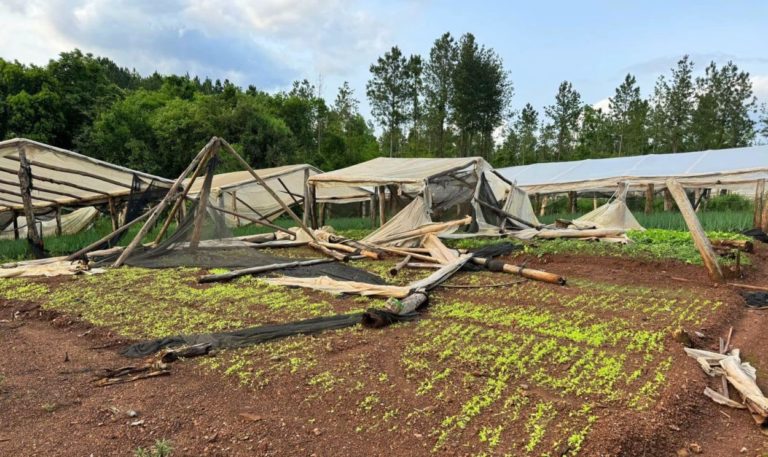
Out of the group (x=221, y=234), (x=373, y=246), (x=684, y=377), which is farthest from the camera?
(x=373, y=246)

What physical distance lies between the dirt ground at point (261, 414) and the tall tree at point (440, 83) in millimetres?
24323

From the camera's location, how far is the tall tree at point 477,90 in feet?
79.5

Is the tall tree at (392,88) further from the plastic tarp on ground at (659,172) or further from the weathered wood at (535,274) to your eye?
the weathered wood at (535,274)

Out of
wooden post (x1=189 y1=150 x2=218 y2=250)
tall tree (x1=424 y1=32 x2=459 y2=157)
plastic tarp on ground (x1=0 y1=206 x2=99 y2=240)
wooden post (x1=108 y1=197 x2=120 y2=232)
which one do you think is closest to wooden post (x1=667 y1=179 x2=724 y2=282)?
wooden post (x1=189 y1=150 x2=218 y2=250)

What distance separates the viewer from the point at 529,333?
3.75m

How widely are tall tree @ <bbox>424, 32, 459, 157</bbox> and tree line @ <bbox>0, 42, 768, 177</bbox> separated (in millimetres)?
57

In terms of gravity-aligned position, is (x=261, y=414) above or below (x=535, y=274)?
below

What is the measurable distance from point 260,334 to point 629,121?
29.1 metres

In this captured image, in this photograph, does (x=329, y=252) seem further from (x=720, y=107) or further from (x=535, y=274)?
(x=720, y=107)

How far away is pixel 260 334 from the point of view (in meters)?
3.62

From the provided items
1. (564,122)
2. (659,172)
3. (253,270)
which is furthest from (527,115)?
(253,270)

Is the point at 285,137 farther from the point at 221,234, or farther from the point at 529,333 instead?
the point at 529,333

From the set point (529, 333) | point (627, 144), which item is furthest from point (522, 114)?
point (529, 333)

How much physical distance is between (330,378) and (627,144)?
95.9 feet
